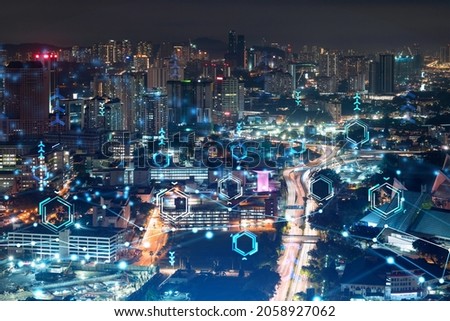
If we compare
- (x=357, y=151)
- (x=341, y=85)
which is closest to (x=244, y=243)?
(x=357, y=151)

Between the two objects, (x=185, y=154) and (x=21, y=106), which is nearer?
(x=185, y=154)

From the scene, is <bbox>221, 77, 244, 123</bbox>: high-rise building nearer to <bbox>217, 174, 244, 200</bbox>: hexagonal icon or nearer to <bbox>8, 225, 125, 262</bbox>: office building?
<bbox>217, 174, 244, 200</bbox>: hexagonal icon

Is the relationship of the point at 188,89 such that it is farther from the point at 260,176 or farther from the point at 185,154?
the point at 260,176

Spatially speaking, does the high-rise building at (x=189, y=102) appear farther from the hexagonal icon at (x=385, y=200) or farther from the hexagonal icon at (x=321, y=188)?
the hexagonal icon at (x=385, y=200)

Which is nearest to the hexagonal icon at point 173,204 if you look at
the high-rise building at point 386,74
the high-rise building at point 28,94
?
the high-rise building at point 28,94

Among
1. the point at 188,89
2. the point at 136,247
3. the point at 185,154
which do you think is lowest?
the point at 136,247

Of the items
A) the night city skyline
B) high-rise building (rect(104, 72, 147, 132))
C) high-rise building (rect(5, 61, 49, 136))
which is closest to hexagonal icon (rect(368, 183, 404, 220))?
the night city skyline

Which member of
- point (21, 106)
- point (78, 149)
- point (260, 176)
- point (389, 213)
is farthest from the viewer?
point (21, 106)
